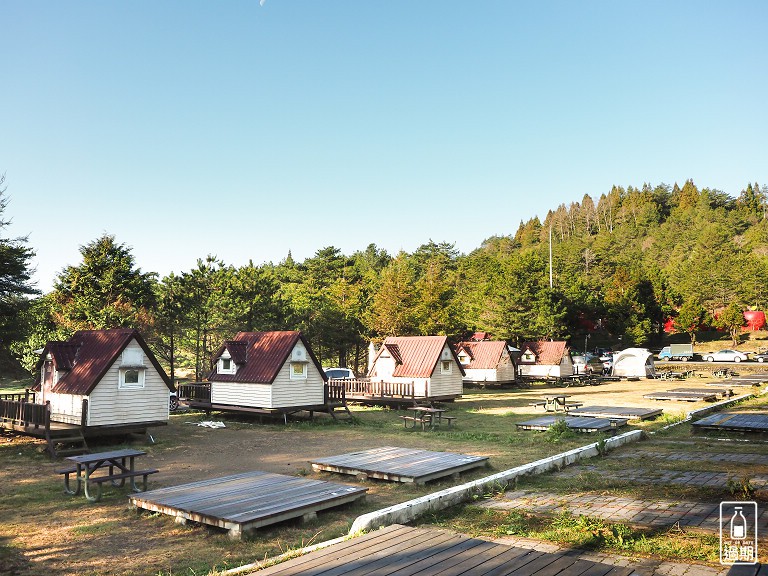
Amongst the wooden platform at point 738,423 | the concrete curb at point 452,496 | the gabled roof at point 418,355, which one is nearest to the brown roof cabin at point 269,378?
the gabled roof at point 418,355

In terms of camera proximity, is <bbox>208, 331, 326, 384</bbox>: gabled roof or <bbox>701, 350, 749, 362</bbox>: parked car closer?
<bbox>208, 331, 326, 384</bbox>: gabled roof

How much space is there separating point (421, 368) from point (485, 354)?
16031mm

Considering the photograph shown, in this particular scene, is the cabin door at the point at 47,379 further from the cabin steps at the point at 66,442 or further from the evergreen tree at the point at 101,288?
the evergreen tree at the point at 101,288

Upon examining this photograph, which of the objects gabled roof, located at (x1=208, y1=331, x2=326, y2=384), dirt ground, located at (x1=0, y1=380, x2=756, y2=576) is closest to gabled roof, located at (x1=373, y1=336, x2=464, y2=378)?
dirt ground, located at (x1=0, y1=380, x2=756, y2=576)

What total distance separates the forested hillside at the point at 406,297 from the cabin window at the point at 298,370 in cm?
1636

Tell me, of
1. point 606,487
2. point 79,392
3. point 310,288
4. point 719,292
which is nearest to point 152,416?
point 79,392

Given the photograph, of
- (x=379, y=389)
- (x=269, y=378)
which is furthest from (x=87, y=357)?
(x=379, y=389)

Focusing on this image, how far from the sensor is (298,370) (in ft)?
92.7

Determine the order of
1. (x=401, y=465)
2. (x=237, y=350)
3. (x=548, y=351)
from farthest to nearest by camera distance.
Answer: (x=548, y=351), (x=237, y=350), (x=401, y=465)

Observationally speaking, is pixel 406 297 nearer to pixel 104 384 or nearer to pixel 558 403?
pixel 558 403

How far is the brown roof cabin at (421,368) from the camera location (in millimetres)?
33469

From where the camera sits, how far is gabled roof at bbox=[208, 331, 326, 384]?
2753cm

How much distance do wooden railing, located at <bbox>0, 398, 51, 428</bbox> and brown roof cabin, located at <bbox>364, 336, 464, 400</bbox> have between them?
1795 centimetres

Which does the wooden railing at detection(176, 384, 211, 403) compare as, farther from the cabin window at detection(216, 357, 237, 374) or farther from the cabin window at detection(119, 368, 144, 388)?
the cabin window at detection(119, 368, 144, 388)
